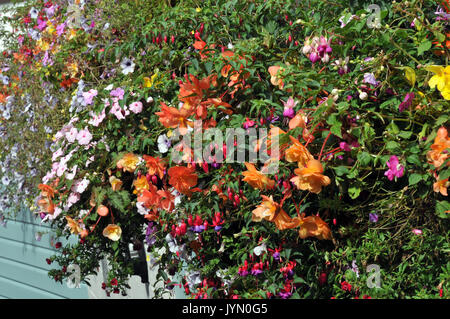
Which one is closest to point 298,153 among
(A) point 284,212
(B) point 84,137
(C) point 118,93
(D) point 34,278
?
(A) point 284,212

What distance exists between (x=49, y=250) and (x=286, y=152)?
3.01 metres

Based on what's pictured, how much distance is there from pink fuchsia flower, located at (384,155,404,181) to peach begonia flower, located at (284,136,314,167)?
206 mm

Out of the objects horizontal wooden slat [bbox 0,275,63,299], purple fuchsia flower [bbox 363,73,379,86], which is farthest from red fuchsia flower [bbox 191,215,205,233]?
horizontal wooden slat [bbox 0,275,63,299]

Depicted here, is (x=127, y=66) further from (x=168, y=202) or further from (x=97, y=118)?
(x=168, y=202)

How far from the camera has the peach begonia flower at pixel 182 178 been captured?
193 centimetres

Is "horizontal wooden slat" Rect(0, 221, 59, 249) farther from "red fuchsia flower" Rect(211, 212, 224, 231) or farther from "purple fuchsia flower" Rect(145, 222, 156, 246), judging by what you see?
"red fuchsia flower" Rect(211, 212, 224, 231)

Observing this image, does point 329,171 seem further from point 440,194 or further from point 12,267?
point 12,267

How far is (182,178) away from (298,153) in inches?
19.6

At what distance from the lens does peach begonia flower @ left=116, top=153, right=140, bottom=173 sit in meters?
2.21

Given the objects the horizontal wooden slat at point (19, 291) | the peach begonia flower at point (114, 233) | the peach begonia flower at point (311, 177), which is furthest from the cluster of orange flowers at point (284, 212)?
the horizontal wooden slat at point (19, 291)

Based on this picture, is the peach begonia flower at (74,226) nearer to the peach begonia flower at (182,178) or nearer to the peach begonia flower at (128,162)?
the peach begonia flower at (128,162)

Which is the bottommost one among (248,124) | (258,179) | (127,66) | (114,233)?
(114,233)

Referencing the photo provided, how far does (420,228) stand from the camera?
1.62 meters

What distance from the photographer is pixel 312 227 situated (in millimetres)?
1680
